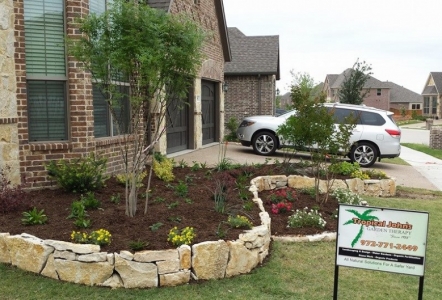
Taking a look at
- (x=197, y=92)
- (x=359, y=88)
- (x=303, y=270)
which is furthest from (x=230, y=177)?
(x=359, y=88)

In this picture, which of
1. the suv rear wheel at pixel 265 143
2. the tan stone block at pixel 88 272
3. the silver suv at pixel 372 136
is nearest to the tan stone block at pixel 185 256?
the tan stone block at pixel 88 272

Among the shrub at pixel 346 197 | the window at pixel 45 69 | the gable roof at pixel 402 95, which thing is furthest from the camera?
the gable roof at pixel 402 95

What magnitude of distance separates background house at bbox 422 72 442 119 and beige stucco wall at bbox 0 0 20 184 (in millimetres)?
65241

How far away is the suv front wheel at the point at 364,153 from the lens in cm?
1334

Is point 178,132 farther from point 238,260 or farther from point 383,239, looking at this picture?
point 383,239

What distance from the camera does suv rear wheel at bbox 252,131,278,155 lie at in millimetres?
14316

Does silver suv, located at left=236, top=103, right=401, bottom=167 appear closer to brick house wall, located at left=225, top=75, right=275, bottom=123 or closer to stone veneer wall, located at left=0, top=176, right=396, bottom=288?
stone veneer wall, located at left=0, top=176, right=396, bottom=288

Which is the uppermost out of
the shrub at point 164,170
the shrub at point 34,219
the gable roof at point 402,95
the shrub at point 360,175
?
the gable roof at point 402,95

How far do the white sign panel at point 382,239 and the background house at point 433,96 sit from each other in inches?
2596

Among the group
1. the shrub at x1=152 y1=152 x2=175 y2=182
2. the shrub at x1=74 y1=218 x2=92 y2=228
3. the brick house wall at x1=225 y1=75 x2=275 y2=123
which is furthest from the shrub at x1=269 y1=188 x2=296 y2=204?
the brick house wall at x1=225 y1=75 x2=275 y2=123

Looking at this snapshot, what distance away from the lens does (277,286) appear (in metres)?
4.59

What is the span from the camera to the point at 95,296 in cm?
429

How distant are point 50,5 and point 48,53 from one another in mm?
773

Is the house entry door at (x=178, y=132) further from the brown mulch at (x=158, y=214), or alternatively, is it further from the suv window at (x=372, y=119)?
the suv window at (x=372, y=119)
